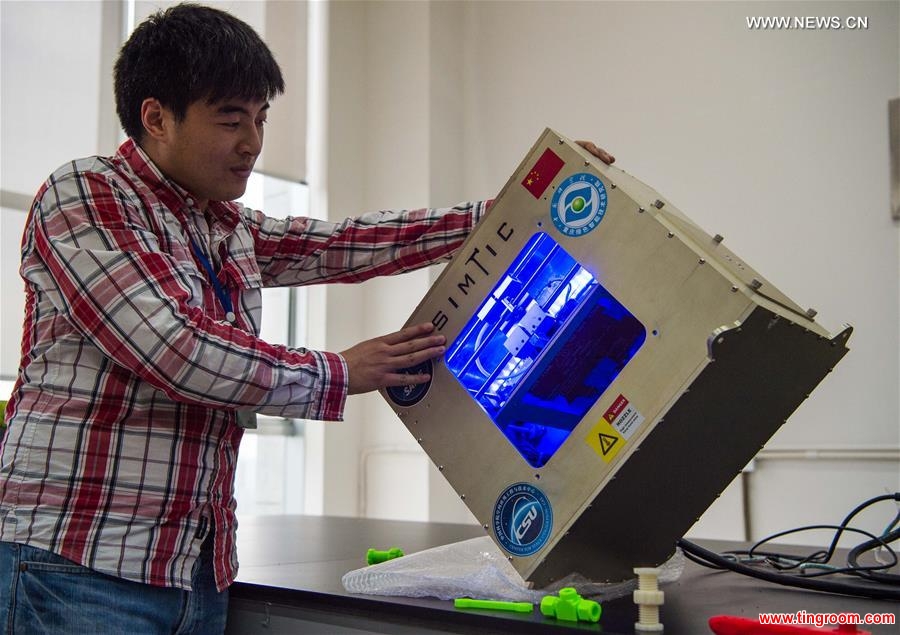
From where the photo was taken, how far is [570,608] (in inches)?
33.2

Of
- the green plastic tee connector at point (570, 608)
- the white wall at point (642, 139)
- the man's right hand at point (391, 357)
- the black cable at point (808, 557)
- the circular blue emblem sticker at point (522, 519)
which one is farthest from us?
the white wall at point (642, 139)

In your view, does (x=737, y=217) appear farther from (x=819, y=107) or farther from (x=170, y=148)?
(x=170, y=148)

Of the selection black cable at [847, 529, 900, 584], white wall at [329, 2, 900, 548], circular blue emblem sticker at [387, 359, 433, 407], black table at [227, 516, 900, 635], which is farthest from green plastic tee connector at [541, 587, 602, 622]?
white wall at [329, 2, 900, 548]

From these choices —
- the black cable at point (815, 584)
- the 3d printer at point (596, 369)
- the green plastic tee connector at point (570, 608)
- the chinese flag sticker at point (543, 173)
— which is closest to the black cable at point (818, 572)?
the black cable at point (815, 584)

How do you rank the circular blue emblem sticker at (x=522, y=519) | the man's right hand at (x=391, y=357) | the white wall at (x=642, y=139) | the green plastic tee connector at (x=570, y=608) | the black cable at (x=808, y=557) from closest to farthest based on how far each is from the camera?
the green plastic tee connector at (x=570, y=608), the circular blue emblem sticker at (x=522, y=519), the man's right hand at (x=391, y=357), the black cable at (x=808, y=557), the white wall at (x=642, y=139)

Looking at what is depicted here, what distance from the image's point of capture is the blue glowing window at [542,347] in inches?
36.7

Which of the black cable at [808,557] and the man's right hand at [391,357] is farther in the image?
the black cable at [808,557]

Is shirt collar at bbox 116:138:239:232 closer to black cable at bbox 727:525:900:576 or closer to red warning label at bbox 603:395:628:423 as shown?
red warning label at bbox 603:395:628:423

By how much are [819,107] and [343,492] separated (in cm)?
236

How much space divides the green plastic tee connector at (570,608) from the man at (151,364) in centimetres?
32

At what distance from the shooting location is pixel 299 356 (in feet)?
3.32

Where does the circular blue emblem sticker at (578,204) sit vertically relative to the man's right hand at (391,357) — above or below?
above

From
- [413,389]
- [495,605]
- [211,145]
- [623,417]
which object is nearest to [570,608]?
[495,605]

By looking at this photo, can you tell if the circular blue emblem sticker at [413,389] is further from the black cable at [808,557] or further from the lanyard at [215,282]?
the black cable at [808,557]
